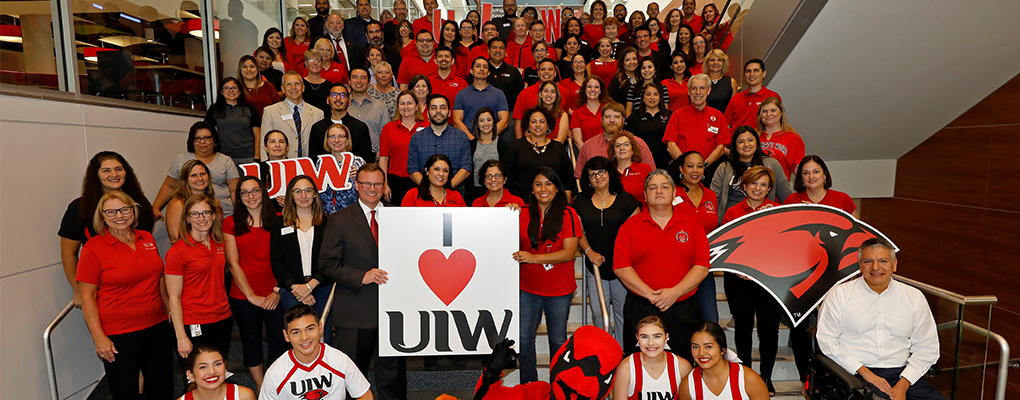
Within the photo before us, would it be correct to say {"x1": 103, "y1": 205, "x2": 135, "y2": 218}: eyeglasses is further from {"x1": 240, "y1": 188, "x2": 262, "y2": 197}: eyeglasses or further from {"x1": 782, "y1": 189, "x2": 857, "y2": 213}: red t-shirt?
{"x1": 782, "y1": 189, "x2": 857, "y2": 213}: red t-shirt

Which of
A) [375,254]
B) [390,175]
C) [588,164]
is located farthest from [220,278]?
[588,164]

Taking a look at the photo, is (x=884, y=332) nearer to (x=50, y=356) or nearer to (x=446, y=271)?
(x=446, y=271)

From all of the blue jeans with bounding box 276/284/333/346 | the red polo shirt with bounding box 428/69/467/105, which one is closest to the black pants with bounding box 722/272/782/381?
the blue jeans with bounding box 276/284/333/346

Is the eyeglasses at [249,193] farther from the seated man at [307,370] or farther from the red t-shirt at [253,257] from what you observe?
the seated man at [307,370]

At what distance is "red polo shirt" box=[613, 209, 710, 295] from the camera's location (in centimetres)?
329

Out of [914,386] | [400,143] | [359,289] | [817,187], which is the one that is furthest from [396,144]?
[914,386]

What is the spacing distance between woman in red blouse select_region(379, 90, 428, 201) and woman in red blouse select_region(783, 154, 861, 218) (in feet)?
10.2

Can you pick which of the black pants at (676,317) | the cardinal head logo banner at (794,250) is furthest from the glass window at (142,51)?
the cardinal head logo banner at (794,250)

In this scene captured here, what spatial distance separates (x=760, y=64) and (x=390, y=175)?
3.80 metres

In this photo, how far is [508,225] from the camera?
339cm

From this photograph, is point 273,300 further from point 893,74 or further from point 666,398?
point 893,74

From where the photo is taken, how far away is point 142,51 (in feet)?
16.5

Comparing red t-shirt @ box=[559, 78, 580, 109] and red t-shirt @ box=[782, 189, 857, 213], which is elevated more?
red t-shirt @ box=[559, 78, 580, 109]

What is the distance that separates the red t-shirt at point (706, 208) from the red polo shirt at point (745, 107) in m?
1.60
